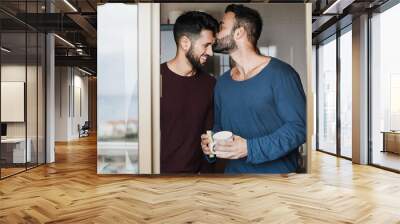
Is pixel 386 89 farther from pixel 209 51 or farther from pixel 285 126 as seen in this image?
pixel 209 51

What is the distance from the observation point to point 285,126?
6.50 m

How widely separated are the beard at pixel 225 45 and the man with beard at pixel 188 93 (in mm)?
98

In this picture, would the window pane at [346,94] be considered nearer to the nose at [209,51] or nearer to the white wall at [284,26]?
the white wall at [284,26]

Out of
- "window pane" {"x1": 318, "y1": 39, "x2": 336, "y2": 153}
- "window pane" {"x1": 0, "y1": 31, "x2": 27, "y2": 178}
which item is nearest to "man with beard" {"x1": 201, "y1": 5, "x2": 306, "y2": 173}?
"window pane" {"x1": 0, "y1": 31, "x2": 27, "y2": 178}

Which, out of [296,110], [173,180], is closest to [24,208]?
[173,180]

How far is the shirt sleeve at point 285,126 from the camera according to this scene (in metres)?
6.43

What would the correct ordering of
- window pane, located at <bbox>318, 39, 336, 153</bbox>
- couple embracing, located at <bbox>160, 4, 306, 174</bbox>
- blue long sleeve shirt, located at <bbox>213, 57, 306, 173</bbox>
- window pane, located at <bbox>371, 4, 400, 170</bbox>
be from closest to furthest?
1. blue long sleeve shirt, located at <bbox>213, 57, 306, 173</bbox>
2. couple embracing, located at <bbox>160, 4, 306, 174</bbox>
3. window pane, located at <bbox>371, 4, 400, 170</bbox>
4. window pane, located at <bbox>318, 39, 336, 153</bbox>

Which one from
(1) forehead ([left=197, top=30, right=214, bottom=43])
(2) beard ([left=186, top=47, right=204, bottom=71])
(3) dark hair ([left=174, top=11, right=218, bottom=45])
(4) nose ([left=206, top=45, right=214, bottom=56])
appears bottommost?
(2) beard ([left=186, top=47, right=204, bottom=71])

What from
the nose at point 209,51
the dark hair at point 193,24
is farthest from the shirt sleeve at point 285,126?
the dark hair at point 193,24

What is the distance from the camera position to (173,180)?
6.42 metres

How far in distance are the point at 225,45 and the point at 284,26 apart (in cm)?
102

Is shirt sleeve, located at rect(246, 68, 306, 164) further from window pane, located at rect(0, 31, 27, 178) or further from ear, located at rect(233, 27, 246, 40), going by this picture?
window pane, located at rect(0, 31, 27, 178)

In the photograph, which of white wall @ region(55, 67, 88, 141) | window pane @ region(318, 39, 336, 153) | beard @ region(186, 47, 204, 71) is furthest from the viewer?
white wall @ region(55, 67, 88, 141)

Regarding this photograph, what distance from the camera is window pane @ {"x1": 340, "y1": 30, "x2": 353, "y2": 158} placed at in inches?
358
